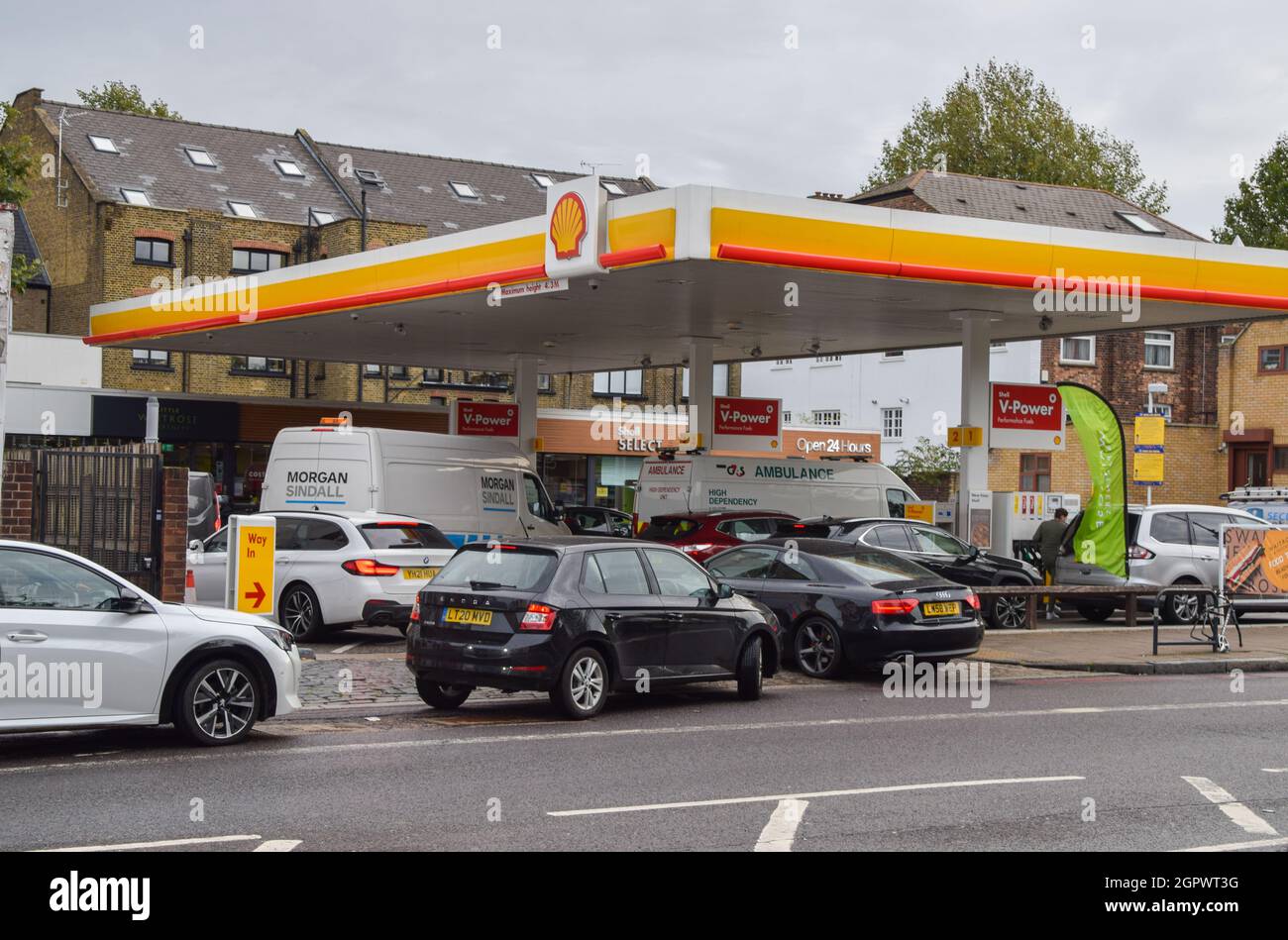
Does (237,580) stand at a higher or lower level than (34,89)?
lower

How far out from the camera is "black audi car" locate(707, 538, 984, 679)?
1580 cm

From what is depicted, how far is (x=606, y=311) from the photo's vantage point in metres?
25.4

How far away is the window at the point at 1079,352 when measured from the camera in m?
47.3

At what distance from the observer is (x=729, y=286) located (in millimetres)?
21812

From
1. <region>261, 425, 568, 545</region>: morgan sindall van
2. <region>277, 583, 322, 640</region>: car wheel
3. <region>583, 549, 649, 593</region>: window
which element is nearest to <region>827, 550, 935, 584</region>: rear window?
<region>583, 549, 649, 593</region>: window

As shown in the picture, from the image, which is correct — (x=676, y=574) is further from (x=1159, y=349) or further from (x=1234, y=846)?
(x=1159, y=349)

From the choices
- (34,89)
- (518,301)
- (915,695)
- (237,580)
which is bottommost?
(915,695)

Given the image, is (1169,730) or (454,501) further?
(454,501)

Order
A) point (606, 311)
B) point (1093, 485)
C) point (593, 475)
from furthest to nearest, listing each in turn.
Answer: point (593, 475) < point (606, 311) < point (1093, 485)

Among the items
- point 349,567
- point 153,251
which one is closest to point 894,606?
point 349,567

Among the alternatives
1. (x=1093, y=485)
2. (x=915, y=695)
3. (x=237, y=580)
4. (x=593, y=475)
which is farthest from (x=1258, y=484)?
(x=237, y=580)

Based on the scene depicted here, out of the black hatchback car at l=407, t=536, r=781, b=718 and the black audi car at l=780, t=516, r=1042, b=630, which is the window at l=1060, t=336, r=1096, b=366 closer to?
the black audi car at l=780, t=516, r=1042, b=630

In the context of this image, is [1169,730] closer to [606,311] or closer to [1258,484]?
[606,311]

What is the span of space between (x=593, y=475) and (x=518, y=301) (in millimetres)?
23113
